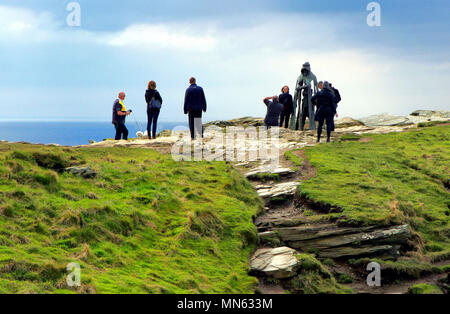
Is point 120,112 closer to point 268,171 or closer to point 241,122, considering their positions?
point 268,171

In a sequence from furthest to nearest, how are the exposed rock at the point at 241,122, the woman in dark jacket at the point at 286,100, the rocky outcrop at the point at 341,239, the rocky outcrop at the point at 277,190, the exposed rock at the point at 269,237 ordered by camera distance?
the exposed rock at the point at 241,122 < the woman in dark jacket at the point at 286,100 < the rocky outcrop at the point at 277,190 < the exposed rock at the point at 269,237 < the rocky outcrop at the point at 341,239

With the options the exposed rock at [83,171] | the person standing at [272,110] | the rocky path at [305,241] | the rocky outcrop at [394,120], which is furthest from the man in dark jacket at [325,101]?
the rocky outcrop at [394,120]

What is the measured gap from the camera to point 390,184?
891 inches

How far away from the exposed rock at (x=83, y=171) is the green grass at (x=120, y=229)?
0.27 m

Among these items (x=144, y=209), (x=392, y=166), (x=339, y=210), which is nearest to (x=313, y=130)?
(x=392, y=166)

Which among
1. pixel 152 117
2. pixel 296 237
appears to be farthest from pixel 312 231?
pixel 152 117

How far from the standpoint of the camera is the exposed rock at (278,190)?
813 inches

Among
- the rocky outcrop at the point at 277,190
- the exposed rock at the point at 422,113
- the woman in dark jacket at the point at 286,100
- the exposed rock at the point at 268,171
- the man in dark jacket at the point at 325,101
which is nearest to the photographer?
the rocky outcrop at the point at 277,190

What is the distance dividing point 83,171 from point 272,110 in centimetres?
1565

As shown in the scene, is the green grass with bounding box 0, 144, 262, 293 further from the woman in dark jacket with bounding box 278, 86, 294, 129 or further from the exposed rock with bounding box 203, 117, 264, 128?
the exposed rock with bounding box 203, 117, 264, 128

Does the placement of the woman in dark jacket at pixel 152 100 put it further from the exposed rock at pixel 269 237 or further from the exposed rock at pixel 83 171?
the exposed rock at pixel 269 237

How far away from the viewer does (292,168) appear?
23.7 m
